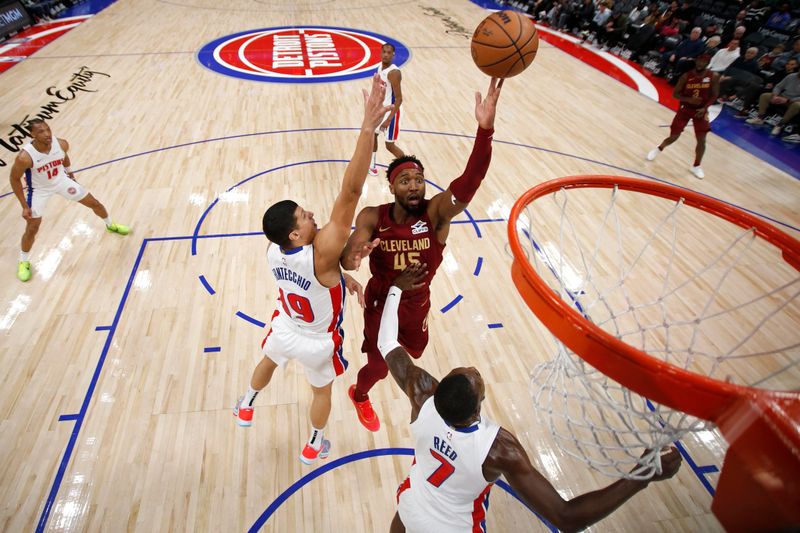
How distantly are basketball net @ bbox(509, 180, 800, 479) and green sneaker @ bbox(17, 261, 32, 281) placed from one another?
4799 millimetres

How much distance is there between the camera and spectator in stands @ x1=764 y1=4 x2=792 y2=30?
33.7 feet

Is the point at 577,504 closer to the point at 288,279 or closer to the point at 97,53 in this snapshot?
the point at 288,279

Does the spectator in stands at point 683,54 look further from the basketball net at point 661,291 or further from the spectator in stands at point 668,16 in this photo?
the basketball net at point 661,291

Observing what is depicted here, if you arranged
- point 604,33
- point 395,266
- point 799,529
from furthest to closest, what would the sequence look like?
point 604,33 → point 395,266 → point 799,529

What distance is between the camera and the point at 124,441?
3.20 m

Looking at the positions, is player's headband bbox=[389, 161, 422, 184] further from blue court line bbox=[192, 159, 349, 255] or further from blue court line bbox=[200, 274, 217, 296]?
blue court line bbox=[192, 159, 349, 255]

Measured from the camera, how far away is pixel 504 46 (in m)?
3.08

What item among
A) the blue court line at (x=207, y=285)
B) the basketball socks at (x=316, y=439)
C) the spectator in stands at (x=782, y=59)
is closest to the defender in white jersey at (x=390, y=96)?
the blue court line at (x=207, y=285)

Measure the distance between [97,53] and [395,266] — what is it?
454 inches

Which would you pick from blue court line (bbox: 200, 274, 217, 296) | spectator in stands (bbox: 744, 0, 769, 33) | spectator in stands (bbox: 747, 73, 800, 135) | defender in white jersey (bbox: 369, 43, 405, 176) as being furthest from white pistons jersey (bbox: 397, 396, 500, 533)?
spectator in stands (bbox: 744, 0, 769, 33)

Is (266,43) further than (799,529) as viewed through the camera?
Yes

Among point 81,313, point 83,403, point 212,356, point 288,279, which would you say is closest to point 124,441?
point 83,403

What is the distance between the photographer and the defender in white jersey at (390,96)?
573 centimetres

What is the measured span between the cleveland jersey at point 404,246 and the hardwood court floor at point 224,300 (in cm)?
121
